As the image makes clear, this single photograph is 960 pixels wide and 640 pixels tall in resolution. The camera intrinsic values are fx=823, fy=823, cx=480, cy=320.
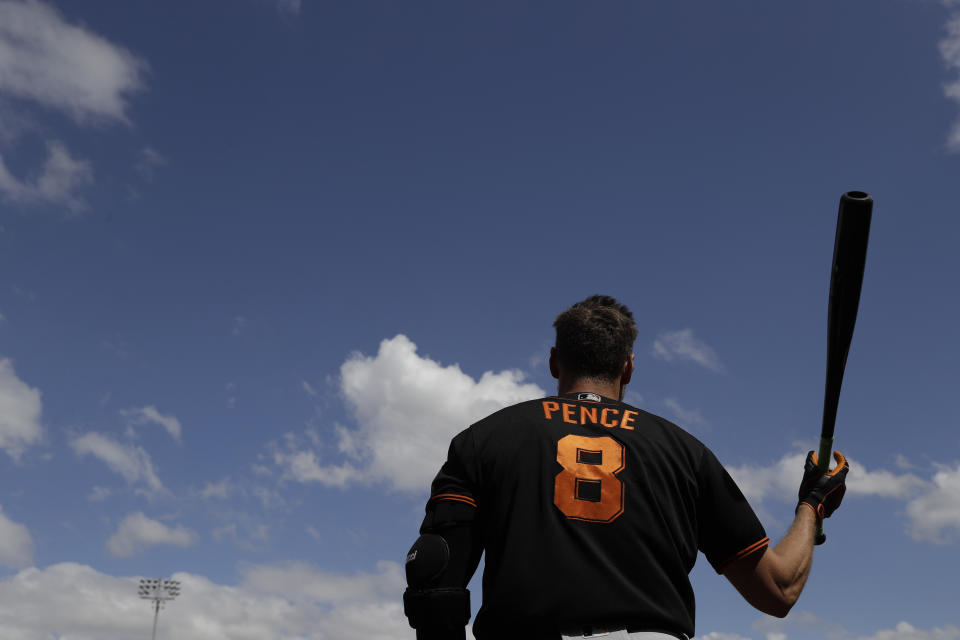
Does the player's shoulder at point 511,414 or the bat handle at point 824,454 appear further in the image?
the bat handle at point 824,454

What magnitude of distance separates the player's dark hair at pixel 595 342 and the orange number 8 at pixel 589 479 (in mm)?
512

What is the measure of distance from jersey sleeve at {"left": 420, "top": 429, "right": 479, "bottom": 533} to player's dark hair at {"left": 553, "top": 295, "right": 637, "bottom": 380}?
0.73 meters

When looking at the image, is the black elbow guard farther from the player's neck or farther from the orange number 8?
the player's neck

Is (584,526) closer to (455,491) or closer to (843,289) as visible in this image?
(455,491)

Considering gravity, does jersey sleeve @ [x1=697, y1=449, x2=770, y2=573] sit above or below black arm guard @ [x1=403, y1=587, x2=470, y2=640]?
above

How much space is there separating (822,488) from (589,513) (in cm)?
194

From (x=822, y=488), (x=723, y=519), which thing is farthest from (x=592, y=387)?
(x=822, y=488)

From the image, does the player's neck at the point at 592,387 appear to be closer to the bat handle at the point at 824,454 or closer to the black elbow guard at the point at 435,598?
the black elbow guard at the point at 435,598

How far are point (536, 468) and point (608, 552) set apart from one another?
47 centimetres

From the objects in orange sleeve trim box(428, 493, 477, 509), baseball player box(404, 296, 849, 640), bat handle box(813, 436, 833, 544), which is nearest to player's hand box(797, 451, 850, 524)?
bat handle box(813, 436, 833, 544)

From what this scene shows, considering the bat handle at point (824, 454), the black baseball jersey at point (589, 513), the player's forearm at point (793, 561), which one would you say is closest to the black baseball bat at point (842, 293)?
the bat handle at point (824, 454)

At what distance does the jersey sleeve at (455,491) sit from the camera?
374cm

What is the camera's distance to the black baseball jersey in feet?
11.3

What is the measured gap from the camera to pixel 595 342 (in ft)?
13.7
